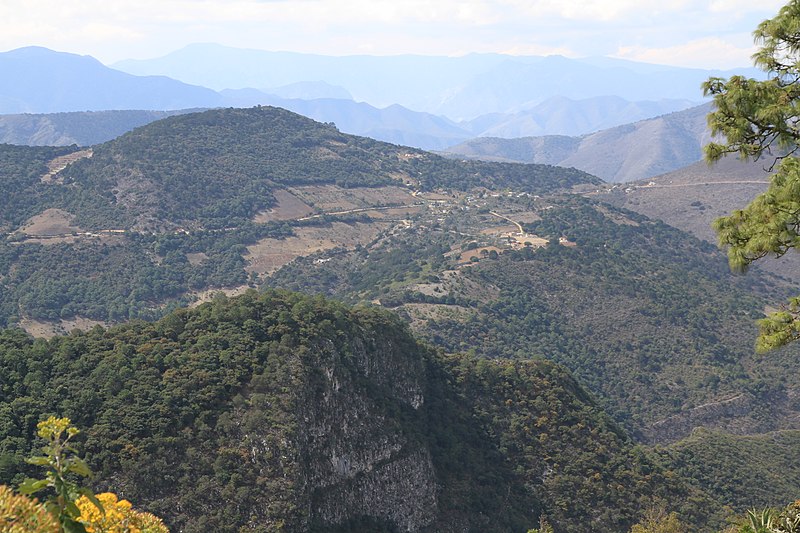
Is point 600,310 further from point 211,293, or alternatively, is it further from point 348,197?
point 348,197

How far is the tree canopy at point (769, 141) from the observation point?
49.1 feet

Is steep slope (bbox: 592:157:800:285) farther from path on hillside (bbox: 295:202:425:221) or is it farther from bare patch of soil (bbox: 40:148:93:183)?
bare patch of soil (bbox: 40:148:93:183)

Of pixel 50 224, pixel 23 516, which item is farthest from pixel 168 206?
pixel 23 516

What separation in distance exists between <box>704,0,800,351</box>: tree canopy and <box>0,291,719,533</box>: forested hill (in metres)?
25.1

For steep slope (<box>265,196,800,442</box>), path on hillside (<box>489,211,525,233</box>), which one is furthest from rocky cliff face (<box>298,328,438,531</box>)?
path on hillside (<box>489,211,525,233</box>)

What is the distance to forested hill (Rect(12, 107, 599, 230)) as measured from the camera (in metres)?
143

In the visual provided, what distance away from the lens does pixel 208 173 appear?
164875 millimetres

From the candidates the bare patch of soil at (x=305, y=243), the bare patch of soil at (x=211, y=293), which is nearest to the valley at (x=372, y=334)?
the bare patch of soil at (x=305, y=243)

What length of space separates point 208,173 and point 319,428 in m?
135

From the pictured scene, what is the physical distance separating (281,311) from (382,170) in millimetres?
147496

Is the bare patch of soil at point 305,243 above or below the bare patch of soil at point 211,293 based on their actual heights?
above

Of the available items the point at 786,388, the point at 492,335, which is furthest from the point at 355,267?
the point at 786,388

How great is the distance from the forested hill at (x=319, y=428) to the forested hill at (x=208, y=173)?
101086 mm

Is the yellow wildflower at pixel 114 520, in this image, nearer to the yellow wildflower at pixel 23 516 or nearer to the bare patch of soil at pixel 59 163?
the yellow wildflower at pixel 23 516
